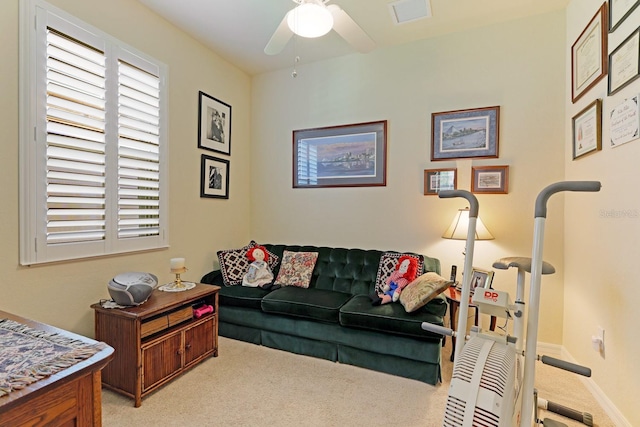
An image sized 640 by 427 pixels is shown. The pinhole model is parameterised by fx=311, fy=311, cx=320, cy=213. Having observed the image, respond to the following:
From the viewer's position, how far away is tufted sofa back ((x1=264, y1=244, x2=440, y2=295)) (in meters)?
3.06

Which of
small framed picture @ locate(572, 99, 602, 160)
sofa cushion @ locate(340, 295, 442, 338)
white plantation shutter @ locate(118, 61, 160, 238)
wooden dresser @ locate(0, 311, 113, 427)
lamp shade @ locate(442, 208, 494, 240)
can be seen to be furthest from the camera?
lamp shade @ locate(442, 208, 494, 240)

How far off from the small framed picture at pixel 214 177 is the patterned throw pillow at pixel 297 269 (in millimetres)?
1060

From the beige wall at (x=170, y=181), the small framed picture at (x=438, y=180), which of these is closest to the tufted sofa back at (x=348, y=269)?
the small framed picture at (x=438, y=180)

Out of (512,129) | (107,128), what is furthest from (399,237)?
(107,128)

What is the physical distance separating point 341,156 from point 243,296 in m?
1.84

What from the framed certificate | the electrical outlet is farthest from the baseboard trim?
the framed certificate

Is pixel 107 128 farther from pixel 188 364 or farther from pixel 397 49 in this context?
pixel 397 49

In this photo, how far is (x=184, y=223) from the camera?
311cm

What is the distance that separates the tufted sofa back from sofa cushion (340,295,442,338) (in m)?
0.48

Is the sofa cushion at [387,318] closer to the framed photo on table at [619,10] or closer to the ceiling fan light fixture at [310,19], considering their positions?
the ceiling fan light fixture at [310,19]

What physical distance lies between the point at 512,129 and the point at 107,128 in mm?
3422

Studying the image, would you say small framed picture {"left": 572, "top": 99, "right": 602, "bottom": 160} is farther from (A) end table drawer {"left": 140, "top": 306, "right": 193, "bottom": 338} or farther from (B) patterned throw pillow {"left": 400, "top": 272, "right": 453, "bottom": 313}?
(A) end table drawer {"left": 140, "top": 306, "right": 193, "bottom": 338}

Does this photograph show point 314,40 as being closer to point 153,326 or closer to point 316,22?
point 316,22

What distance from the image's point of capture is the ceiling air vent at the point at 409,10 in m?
2.58
